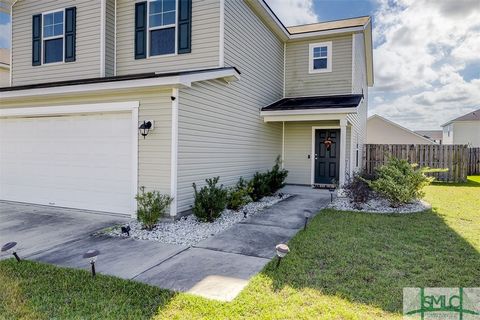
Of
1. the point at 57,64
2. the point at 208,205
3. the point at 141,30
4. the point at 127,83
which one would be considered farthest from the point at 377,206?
the point at 57,64

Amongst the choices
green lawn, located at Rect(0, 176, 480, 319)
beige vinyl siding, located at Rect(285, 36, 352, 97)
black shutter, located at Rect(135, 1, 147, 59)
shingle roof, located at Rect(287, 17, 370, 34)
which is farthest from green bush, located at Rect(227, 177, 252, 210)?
shingle roof, located at Rect(287, 17, 370, 34)

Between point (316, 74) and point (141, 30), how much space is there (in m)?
6.62

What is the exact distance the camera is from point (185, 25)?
8.02 meters

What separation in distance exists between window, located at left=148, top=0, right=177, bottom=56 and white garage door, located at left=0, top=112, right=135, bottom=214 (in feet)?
8.17

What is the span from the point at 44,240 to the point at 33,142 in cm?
409

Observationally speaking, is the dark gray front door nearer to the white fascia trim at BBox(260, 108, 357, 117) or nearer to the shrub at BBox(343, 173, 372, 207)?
the white fascia trim at BBox(260, 108, 357, 117)

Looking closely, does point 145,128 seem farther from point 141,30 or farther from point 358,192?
point 358,192

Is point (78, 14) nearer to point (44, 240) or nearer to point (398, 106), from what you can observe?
point (44, 240)

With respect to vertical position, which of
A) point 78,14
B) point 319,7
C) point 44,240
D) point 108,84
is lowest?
point 44,240

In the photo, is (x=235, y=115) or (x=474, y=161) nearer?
(x=235, y=115)

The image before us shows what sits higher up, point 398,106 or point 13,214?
point 398,106

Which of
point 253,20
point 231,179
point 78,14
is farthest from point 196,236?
point 78,14

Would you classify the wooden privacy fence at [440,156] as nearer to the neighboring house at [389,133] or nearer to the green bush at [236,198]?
the green bush at [236,198]

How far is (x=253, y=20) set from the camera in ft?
31.6
